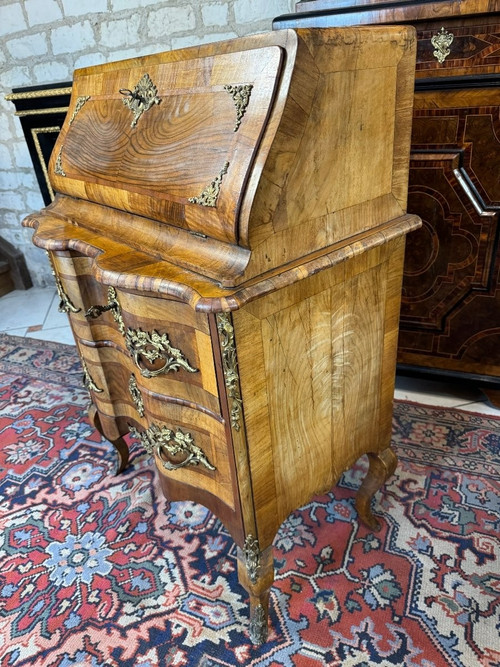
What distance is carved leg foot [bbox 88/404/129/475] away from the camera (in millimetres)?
1626

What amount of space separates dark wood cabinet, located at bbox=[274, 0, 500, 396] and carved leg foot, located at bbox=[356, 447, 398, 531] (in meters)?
0.60

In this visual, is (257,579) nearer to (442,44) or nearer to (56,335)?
(442,44)

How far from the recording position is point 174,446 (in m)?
1.15

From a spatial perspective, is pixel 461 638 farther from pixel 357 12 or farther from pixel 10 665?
pixel 357 12

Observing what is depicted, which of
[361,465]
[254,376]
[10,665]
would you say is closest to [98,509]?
[10,665]

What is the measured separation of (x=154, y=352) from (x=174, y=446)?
10.0 inches

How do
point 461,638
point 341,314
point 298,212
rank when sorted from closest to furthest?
point 298,212
point 341,314
point 461,638

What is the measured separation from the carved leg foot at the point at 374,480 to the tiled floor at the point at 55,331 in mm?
628

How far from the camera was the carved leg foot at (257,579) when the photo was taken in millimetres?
1119

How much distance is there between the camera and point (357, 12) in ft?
4.58

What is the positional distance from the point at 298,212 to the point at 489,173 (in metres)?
0.98

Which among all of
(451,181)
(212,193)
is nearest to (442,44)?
(451,181)

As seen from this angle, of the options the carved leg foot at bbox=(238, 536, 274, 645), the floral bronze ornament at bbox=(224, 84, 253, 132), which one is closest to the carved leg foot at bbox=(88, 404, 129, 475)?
the carved leg foot at bbox=(238, 536, 274, 645)

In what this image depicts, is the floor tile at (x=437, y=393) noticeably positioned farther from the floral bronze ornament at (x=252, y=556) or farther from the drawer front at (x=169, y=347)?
the drawer front at (x=169, y=347)
